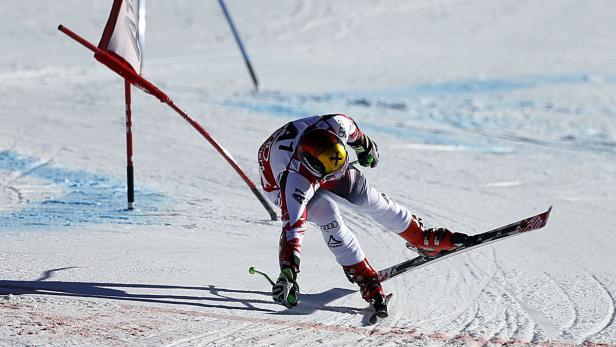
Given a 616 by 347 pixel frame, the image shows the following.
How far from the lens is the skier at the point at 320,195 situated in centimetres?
500

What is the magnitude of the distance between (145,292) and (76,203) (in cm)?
269

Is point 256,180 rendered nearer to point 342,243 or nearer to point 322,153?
point 342,243

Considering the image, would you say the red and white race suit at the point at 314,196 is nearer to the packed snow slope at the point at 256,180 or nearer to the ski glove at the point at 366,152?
the ski glove at the point at 366,152

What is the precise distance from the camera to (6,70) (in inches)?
606

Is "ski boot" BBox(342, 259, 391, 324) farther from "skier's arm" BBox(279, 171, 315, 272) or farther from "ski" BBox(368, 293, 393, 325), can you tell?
"skier's arm" BBox(279, 171, 315, 272)

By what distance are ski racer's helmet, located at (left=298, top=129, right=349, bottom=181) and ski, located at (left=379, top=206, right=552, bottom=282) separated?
0.88 metres

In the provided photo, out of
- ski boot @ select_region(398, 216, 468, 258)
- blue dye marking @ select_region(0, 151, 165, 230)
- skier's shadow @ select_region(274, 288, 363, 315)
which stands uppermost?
ski boot @ select_region(398, 216, 468, 258)

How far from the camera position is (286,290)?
4.90 meters

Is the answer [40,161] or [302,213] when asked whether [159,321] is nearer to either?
[302,213]

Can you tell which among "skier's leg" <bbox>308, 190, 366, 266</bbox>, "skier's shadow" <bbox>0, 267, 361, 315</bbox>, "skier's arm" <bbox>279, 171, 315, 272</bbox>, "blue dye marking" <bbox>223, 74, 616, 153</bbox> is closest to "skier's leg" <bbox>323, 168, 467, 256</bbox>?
"skier's leg" <bbox>308, 190, 366, 266</bbox>

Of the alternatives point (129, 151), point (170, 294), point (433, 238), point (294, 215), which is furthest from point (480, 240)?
point (129, 151)

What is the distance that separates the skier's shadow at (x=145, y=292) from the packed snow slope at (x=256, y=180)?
0.07 feet

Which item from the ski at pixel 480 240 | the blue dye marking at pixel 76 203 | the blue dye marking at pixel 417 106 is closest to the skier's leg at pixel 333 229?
the ski at pixel 480 240

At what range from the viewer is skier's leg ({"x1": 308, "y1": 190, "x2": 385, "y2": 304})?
16.9 feet
